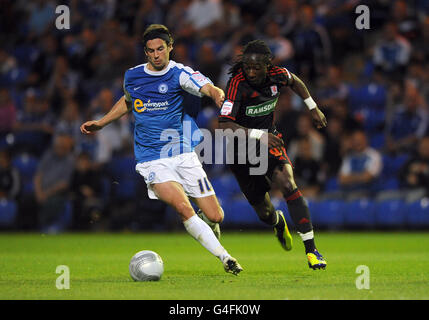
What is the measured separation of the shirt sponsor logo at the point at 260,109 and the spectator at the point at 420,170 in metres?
7.06

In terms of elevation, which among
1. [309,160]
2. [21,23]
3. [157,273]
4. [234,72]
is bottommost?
[157,273]

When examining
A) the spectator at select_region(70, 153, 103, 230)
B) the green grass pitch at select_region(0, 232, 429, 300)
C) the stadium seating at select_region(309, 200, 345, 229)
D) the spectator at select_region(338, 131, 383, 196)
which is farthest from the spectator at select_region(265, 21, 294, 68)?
the spectator at select_region(70, 153, 103, 230)

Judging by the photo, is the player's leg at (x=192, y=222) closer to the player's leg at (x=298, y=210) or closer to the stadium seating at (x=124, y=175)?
the player's leg at (x=298, y=210)

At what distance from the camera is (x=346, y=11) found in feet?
57.1

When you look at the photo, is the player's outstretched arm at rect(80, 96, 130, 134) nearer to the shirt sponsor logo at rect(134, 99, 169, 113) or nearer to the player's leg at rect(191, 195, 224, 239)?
the shirt sponsor logo at rect(134, 99, 169, 113)

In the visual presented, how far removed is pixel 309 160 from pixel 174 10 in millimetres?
5861

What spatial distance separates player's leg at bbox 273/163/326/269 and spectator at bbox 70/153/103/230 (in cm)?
829

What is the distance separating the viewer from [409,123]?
16109 mm

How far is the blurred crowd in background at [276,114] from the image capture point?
1591 centimetres

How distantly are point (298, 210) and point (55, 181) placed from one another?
29.3ft

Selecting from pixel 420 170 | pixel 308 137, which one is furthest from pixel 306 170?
pixel 420 170

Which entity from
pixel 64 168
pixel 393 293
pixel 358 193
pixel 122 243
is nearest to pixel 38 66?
pixel 64 168
